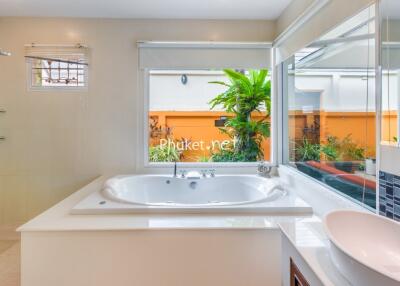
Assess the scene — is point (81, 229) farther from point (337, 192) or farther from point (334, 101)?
point (334, 101)

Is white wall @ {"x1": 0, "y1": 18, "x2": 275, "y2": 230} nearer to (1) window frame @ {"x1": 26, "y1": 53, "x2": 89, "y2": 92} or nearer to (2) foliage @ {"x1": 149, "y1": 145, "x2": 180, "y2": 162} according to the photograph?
(1) window frame @ {"x1": 26, "y1": 53, "x2": 89, "y2": 92}

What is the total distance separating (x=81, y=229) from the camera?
158 centimetres

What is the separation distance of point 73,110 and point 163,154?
1114 mm

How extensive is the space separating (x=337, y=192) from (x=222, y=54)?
1855 mm

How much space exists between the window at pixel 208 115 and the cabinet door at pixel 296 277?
77.9 inches

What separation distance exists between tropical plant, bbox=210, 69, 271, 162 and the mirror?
174 cm

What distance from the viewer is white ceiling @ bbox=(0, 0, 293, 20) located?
251 centimetres

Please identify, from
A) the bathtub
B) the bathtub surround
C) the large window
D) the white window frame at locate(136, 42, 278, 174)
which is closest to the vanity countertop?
the bathtub surround

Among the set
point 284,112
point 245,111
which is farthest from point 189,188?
point 284,112

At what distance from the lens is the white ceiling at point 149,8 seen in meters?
2.51

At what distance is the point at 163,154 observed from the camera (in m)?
3.08

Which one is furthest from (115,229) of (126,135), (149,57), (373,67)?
(149,57)

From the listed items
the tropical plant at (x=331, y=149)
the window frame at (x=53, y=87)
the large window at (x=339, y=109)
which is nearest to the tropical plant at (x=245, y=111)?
the large window at (x=339, y=109)

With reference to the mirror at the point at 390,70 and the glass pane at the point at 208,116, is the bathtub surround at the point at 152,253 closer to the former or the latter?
the mirror at the point at 390,70
